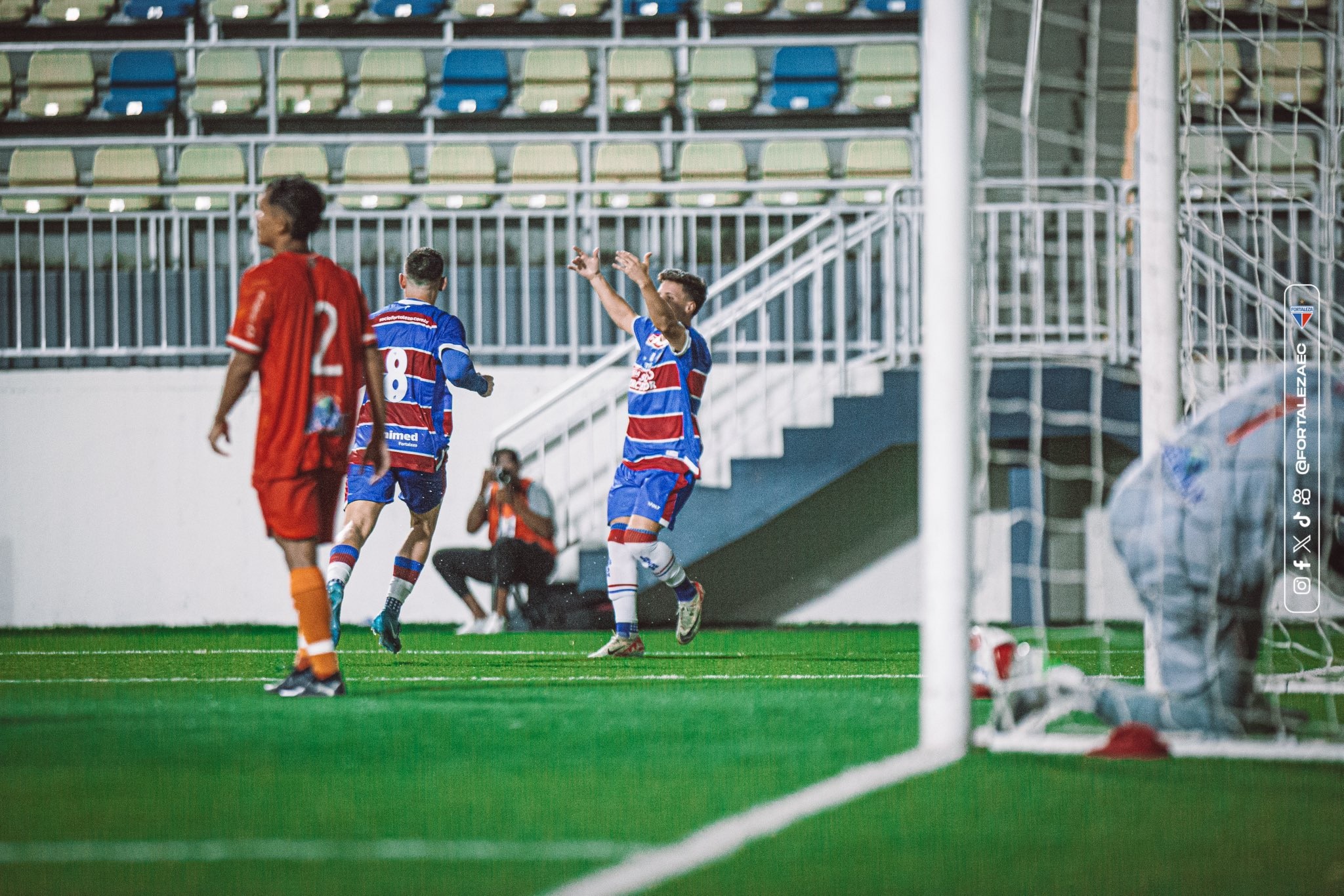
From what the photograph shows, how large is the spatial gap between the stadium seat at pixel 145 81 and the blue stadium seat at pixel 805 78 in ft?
17.0

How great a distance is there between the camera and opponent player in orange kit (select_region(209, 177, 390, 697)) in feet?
16.4

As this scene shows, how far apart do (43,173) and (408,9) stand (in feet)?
11.3

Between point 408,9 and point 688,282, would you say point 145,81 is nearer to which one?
point 408,9

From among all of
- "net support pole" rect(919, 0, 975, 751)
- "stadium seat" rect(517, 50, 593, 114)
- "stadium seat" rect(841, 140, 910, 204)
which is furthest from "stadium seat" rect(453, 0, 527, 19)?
"net support pole" rect(919, 0, 975, 751)

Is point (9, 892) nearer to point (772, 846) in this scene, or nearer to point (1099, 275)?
point (772, 846)

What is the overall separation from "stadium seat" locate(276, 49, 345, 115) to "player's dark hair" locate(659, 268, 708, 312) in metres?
7.37

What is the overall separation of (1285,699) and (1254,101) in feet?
29.8

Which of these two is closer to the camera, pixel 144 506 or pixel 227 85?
pixel 144 506

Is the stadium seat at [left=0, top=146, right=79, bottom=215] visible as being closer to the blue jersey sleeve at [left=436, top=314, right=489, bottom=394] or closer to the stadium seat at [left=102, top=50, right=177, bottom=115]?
the stadium seat at [left=102, top=50, right=177, bottom=115]

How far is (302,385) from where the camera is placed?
5.06 metres

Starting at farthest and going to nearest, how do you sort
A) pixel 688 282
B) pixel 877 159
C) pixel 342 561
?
1. pixel 877 159
2. pixel 688 282
3. pixel 342 561

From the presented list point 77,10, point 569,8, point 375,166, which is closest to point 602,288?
point 375,166

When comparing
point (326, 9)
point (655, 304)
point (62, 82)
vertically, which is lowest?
point (655, 304)

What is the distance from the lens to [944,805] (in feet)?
10.5
